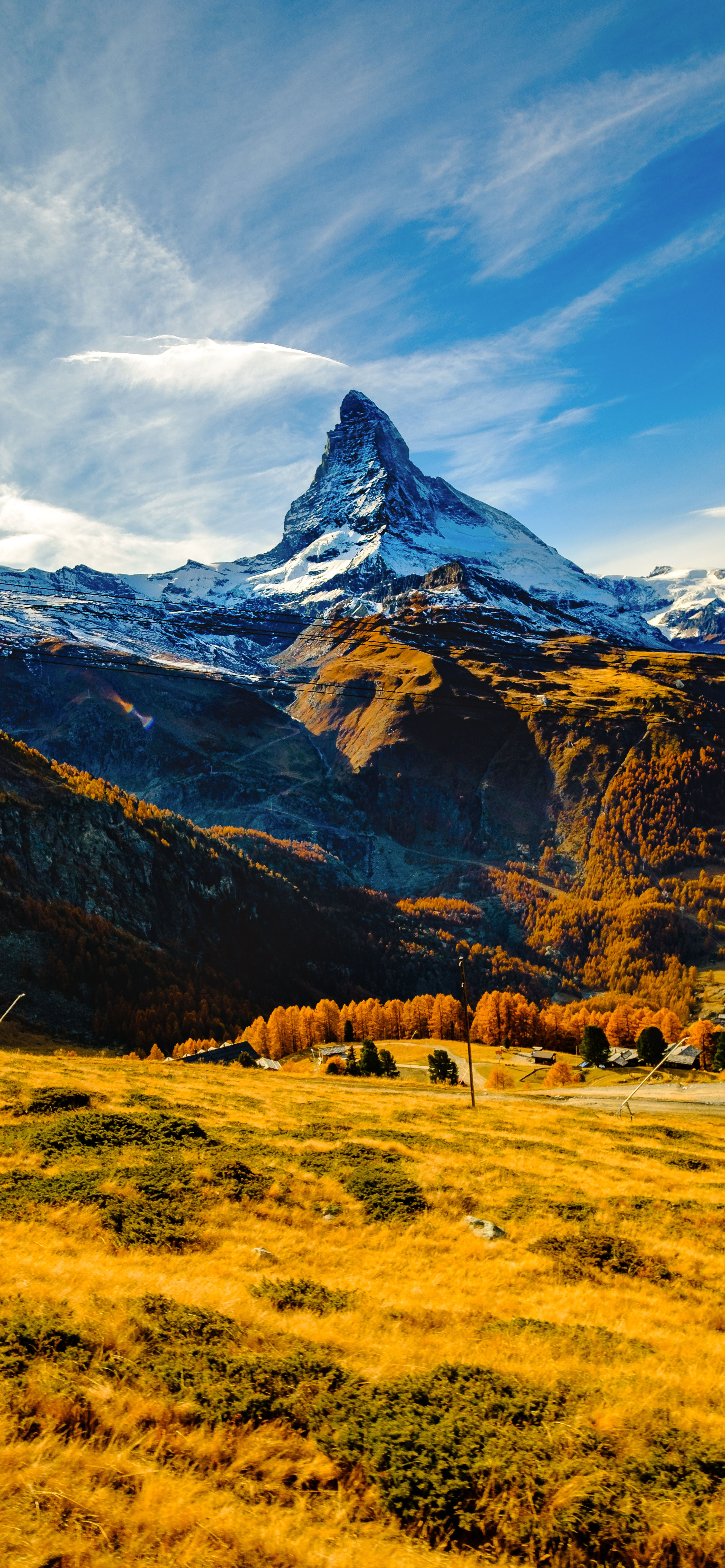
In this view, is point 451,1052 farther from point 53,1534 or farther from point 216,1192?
point 53,1534

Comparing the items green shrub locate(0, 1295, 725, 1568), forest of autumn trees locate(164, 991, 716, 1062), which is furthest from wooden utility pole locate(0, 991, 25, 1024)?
forest of autumn trees locate(164, 991, 716, 1062)

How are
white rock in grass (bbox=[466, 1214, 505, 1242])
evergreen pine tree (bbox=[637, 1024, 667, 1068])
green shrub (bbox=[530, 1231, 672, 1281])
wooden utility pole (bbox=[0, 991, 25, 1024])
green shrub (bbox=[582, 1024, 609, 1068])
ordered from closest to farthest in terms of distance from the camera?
green shrub (bbox=[530, 1231, 672, 1281]) → white rock in grass (bbox=[466, 1214, 505, 1242]) → wooden utility pole (bbox=[0, 991, 25, 1024]) → evergreen pine tree (bbox=[637, 1024, 667, 1068]) → green shrub (bbox=[582, 1024, 609, 1068])

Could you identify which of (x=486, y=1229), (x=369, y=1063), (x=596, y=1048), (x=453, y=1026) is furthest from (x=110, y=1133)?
(x=453, y=1026)

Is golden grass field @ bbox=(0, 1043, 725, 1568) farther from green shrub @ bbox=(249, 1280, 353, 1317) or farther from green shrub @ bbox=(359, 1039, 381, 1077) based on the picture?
green shrub @ bbox=(359, 1039, 381, 1077)

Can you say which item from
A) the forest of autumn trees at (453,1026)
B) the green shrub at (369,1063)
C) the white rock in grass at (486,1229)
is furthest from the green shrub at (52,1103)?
the forest of autumn trees at (453,1026)

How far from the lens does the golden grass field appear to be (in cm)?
813

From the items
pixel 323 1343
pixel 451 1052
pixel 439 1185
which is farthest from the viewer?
pixel 451 1052

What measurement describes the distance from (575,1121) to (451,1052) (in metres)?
88.7

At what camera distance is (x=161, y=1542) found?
7.68 metres

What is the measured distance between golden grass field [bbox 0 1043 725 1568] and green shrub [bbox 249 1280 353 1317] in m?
0.17

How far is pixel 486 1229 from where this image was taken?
20.5 m

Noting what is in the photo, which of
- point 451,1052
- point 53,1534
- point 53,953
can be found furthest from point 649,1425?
point 53,953

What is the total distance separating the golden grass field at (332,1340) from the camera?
8.13 metres

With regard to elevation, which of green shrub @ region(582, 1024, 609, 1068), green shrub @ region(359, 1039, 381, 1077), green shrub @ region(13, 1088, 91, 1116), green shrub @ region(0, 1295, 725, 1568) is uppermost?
green shrub @ region(0, 1295, 725, 1568)
